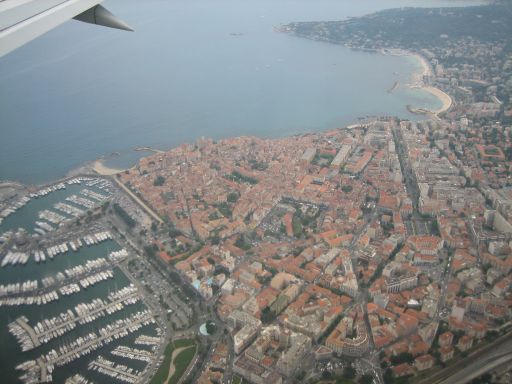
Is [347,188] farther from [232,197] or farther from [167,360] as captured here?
[167,360]

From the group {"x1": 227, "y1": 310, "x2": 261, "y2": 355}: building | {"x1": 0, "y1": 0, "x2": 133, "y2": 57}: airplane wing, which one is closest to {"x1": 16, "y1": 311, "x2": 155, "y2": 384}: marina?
{"x1": 227, "y1": 310, "x2": 261, "y2": 355}: building

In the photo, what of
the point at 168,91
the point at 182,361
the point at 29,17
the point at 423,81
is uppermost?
the point at 29,17

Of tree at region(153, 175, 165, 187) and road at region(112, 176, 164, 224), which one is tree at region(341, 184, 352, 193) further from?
tree at region(153, 175, 165, 187)

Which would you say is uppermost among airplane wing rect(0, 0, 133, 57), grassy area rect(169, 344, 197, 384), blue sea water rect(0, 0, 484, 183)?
airplane wing rect(0, 0, 133, 57)

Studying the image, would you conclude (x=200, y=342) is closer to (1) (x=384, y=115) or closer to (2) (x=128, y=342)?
(2) (x=128, y=342)

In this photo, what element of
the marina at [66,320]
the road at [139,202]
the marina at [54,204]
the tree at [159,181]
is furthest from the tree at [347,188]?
the marina at [54,204]


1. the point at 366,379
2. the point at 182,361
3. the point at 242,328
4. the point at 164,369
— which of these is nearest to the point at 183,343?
the point at 182,361
